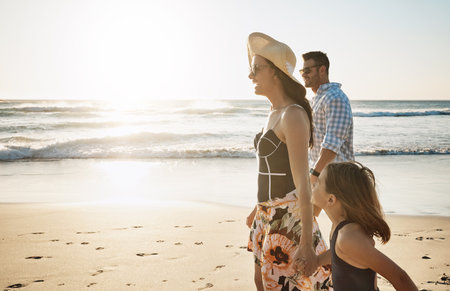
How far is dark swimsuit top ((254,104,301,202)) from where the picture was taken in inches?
91.0

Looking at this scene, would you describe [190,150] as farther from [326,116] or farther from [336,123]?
[336,123]

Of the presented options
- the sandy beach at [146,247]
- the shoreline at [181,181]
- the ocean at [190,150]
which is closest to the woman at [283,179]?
the sandy beach at [146,247]

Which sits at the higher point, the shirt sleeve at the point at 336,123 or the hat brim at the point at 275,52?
the hat brim at the point at 275,52

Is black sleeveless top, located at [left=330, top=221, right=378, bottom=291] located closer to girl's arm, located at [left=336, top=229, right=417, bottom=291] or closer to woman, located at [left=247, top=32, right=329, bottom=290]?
girl's arm, located at [left=336, top=229, right=417, bottom=291]

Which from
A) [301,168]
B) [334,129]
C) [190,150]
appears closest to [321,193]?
[301,168]

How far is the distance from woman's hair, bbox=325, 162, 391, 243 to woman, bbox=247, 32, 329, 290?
0.72 feet

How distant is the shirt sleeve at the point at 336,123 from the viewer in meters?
3.27

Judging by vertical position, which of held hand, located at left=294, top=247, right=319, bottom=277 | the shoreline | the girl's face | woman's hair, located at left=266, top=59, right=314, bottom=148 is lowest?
the shoreline

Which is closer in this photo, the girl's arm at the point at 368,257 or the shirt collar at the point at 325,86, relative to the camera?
the girl's arm at the point at 368,257

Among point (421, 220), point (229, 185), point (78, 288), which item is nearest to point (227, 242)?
point (78, 288)

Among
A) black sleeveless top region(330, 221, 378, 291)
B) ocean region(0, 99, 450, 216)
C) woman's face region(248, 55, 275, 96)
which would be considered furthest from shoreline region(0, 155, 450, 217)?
black sleeveless top region(330, 221, 378, 291)

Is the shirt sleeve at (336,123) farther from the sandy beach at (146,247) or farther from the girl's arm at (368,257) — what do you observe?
the sandy beach at (146,247)

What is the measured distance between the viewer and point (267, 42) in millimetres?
2436

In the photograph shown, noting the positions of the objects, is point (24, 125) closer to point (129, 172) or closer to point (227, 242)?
point (129, 172)
